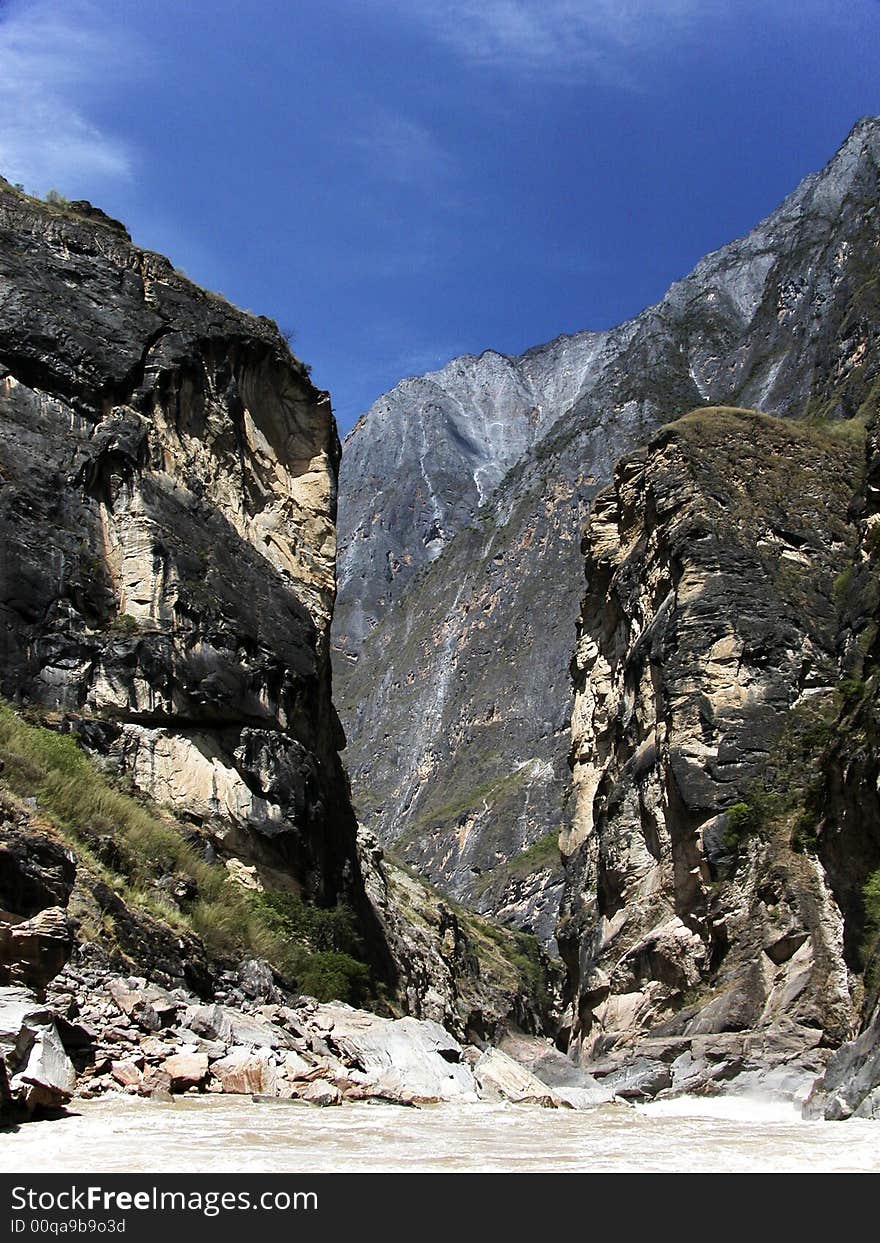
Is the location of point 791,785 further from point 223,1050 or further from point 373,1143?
point 373,1143

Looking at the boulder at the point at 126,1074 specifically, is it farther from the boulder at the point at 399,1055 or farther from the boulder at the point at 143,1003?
the boulder at the point at 399,1055

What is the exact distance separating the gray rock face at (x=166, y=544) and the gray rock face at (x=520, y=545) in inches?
1243

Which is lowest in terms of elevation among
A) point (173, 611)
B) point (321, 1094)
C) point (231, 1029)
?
point (321, 1094)

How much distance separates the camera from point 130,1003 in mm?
9336

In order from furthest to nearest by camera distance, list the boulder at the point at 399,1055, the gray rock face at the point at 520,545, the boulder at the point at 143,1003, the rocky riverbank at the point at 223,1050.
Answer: the gray rock face at the point at 520,545, the boulder at the point at 399,1055, the boulder at the point at 143,1003, the rocky riverbank at the point at 223,1050

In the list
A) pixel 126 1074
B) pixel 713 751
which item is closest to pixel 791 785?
pixel 713 751

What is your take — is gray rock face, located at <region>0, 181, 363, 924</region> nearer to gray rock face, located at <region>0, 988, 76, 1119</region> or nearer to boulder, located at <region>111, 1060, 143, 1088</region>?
boulder, located at <region>111, 1060, 143, 1088</region>

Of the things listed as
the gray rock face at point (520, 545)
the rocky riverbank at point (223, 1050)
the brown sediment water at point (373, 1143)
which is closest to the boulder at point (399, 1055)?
the rocky riverbank at point (223, 1050)

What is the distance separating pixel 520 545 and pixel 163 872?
96032mm

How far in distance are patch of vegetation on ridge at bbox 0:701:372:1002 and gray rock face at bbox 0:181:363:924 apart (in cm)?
152

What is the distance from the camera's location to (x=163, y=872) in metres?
15.6

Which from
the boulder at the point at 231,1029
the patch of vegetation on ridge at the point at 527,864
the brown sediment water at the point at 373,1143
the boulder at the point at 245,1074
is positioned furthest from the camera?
the patch of vegetation on ridge at the point at 527,864

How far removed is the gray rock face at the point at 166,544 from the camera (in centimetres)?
2023

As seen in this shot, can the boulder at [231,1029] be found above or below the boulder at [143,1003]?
below
